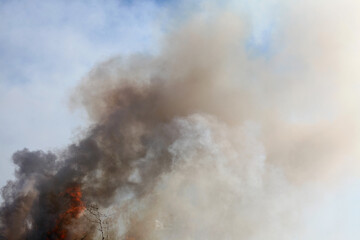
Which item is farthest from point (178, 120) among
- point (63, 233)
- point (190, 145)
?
point (63, 233)

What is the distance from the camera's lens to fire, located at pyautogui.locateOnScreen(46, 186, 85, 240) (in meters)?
48.3

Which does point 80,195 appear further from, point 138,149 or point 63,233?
point 138,149

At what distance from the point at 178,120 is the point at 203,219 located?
56.0 ft

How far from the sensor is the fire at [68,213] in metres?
48.3

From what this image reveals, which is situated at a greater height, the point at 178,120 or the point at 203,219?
the point at 178,120

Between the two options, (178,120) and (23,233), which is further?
(178,120)

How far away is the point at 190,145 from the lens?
178 ft

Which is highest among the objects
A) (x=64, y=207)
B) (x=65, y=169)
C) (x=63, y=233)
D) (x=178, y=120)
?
(x=178, y=120)

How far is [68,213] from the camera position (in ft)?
166

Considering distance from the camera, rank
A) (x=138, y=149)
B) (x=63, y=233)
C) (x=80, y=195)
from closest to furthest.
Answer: (x=63, y=233) → (x=80, y=195) → (x=138, y=149)

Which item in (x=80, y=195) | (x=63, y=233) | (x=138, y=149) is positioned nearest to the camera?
(x=63, y=233)

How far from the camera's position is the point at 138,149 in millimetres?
57125

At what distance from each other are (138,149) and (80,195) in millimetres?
11332

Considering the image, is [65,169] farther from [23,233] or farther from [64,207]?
[23,233]
